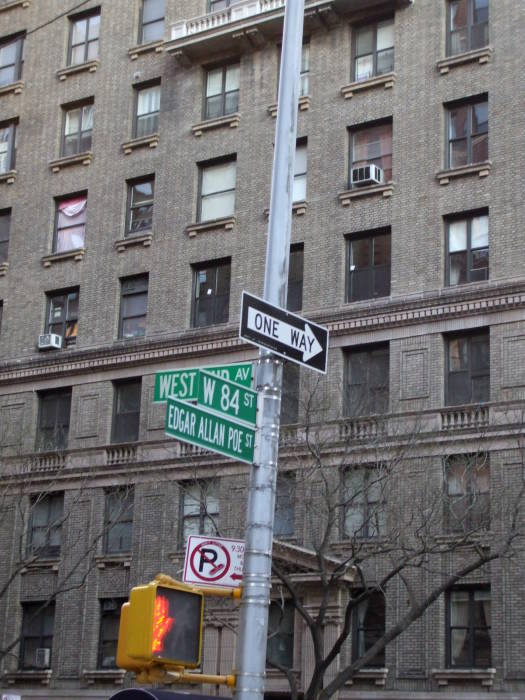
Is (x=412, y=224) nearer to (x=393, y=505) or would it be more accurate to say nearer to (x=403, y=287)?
(x=403, y=287)

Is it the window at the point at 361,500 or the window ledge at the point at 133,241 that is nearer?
the window at the point at 361,500

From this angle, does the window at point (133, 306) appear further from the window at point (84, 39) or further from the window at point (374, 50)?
the window at point (374, 50)

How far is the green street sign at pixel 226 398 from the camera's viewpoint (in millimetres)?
10555

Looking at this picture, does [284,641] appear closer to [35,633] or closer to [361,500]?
[361,500]

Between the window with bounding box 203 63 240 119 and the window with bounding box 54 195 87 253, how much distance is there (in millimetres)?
5035

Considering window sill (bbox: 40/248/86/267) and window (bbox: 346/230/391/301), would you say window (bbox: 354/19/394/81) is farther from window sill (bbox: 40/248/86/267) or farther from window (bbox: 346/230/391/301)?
window sill (bbox: 40/248/86/267)

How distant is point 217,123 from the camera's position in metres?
36.1

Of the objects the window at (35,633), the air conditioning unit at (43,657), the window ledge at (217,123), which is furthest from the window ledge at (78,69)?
the air conditioning unit at (43,657)

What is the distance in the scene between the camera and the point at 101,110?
39062 mm

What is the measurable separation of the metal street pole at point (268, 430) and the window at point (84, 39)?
28925mm

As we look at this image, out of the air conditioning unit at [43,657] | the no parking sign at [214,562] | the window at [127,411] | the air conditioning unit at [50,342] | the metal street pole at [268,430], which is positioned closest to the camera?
the metal street pole at [268,430]

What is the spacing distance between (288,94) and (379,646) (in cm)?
1360

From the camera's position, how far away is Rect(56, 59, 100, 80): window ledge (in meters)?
39.5

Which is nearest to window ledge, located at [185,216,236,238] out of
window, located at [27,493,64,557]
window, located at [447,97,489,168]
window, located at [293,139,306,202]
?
window, located at [293,139,306,202]
